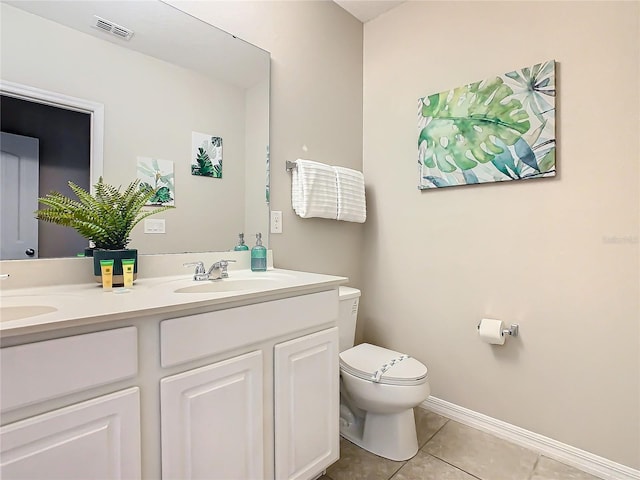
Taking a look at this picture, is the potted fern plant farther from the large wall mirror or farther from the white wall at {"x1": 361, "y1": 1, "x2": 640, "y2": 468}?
the white wall at {"x1": 361, "y1": 1, "x2": 640, "y2": 468}

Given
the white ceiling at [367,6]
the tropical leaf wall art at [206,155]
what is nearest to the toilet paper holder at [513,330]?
the tropical leaf wall art at [206,155]

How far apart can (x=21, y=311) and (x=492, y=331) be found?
1.87m

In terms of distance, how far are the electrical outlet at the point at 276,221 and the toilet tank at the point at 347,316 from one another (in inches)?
19.2

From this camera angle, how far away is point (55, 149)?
1182mm

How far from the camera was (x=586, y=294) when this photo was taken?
4.98 feet

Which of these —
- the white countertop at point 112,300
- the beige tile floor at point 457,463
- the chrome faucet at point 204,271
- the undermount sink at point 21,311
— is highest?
the chrome faucet at point 204,271

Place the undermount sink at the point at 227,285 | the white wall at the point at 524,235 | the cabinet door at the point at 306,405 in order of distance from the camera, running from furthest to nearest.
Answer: the white wall at the point at 524,235 < the undermount sink at the point at 227,285 < the cabinet door at the point at 306,405

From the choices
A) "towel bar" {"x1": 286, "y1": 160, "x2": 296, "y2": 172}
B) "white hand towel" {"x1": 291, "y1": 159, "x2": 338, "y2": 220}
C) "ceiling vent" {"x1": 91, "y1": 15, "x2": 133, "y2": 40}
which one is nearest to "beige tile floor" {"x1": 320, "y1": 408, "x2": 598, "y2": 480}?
"white hand towel" {"x1": 291, "y1": 159, "x2": 338, "y2": 220}

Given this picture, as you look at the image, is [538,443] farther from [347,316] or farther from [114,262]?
[114,262]

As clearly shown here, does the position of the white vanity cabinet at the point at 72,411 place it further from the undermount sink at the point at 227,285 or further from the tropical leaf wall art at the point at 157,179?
the tropical leaf wall art at the point at 157,179

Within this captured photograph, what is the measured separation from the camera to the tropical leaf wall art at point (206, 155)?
5.09 ft

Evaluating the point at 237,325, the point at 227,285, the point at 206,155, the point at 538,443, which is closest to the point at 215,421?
the point at 237,325

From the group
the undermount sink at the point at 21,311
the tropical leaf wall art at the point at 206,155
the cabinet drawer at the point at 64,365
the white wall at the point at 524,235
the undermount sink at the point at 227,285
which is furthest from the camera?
the tropical leaf wall art at the point at 206,155

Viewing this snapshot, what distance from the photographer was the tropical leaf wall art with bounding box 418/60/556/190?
158 cm
